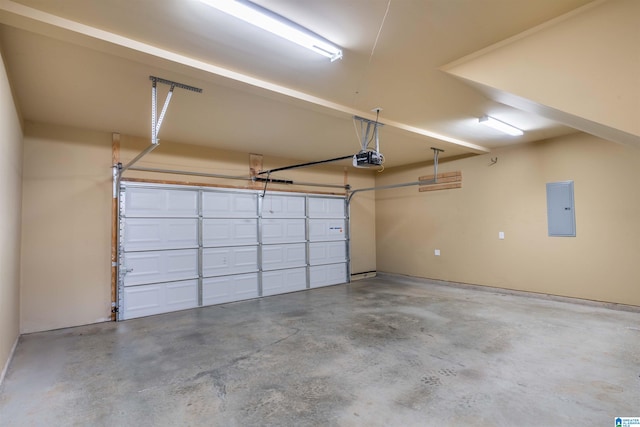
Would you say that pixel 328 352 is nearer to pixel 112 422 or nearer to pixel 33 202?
pixel 112 422

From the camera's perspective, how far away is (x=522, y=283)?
5.73 meters

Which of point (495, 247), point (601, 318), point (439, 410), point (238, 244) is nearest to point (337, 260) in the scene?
point (238, 244)

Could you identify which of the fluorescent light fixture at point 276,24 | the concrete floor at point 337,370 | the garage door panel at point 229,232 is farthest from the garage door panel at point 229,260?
the fluorescent light fixture at point 276,24

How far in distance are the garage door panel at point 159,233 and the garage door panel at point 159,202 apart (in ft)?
0.33

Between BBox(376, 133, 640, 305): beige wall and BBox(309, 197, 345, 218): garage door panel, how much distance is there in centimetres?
149

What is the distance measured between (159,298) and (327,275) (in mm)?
3586

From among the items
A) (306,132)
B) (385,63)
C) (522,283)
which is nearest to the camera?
(385,63)

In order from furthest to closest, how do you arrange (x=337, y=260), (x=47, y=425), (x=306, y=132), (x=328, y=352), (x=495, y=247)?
(x=337, y=260), (x=495, y=247), (x=306, y=132), (x=328, y=352), (x=47, y=425)

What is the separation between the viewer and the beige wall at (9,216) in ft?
8.80

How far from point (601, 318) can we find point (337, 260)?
475 cm

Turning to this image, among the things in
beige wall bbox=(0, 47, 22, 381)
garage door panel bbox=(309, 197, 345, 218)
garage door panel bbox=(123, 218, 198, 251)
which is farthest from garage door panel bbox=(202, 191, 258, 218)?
beige wall bbox=(0, 47, 22, 381)

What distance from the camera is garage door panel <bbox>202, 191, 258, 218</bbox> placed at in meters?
5.61

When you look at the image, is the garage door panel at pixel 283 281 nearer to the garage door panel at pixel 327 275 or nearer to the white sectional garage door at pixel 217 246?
the white sectional garage door at pixel 217 246

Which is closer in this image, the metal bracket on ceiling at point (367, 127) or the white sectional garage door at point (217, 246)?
the metal bracket on ceiling at point (367, 127)
